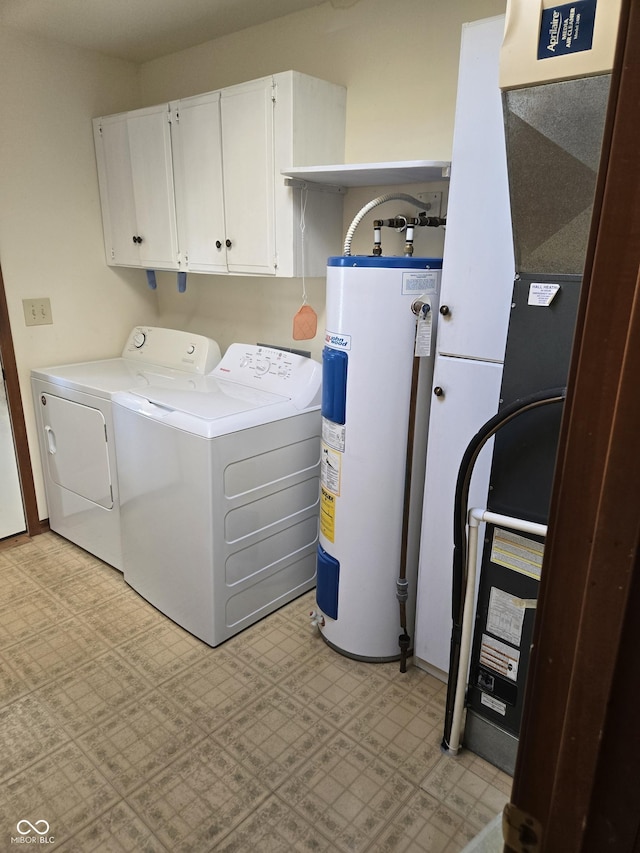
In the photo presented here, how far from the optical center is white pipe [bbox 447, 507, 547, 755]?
147cm

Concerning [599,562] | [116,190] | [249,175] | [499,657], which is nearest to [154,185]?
[116,190]

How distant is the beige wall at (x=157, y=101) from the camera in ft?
6.89

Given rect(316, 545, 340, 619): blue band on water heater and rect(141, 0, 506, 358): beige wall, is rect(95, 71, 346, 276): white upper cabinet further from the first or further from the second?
rect(316, 545, 340, 619): blue band on water heater

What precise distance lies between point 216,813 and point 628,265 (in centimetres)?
172

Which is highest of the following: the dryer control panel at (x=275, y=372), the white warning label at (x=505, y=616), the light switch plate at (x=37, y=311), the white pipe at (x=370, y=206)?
the white pipe at (x=370, y=206)

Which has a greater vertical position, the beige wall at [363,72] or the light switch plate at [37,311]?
the beige wall at [363,72]

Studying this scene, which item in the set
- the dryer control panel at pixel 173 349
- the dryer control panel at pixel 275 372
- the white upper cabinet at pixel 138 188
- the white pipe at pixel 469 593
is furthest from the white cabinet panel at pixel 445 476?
the white upper cabinet at pixel 138 188

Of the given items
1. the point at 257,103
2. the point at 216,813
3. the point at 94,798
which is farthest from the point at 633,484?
the point at 257,103

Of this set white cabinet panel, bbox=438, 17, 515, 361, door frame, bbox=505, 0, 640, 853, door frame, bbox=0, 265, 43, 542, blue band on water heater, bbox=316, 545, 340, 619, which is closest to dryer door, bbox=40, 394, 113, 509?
door frame, bbox=0, 265, 43, 542

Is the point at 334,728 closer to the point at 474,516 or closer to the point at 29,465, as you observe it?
the point at 474,516

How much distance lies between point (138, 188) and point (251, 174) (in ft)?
2.62

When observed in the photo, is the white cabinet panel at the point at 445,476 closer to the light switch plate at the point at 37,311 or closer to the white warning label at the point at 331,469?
the white warning label at the point at 331,469

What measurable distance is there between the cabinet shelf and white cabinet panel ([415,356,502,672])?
2.05 feet

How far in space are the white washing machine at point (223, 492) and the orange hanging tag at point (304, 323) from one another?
0.13 meters
